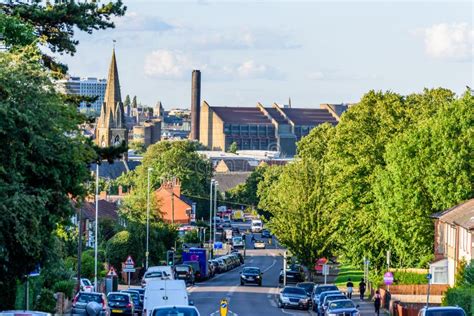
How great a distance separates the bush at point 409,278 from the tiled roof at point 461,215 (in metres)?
5.19

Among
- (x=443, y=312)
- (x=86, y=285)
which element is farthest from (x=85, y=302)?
(x=443, y=312)

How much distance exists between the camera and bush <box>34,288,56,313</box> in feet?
167

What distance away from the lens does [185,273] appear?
3263 inches

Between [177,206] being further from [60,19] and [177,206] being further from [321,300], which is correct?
[60,19]

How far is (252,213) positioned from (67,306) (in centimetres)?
13399

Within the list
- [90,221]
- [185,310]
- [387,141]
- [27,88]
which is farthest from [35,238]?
[90,221]

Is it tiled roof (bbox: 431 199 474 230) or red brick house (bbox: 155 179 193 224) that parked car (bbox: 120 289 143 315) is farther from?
red brick house (bbox: 155 179 193 224)

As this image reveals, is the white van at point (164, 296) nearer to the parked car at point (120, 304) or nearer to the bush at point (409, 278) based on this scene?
the parked car at point (120, 304)

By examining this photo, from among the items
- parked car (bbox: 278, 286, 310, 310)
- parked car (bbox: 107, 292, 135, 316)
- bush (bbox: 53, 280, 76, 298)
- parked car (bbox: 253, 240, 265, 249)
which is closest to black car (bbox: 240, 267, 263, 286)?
parked car (bbox: 278, 286, 310, 310)

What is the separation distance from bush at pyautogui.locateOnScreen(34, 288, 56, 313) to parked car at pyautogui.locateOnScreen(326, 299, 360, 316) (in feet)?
35.7

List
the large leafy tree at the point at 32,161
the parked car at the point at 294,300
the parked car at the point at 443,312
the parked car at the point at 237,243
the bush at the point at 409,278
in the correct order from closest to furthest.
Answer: the large leafy tree at the point at 32,161 < the parked car at the point at 443,312 < the parked car at the point at 294,300 < the bush at the point at 409,278 < the parked car at the point at 237,243

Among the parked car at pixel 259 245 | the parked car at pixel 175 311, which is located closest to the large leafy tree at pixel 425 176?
the parked car at pixel 175 311

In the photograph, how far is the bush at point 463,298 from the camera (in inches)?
1834

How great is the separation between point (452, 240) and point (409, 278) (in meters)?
4.65
